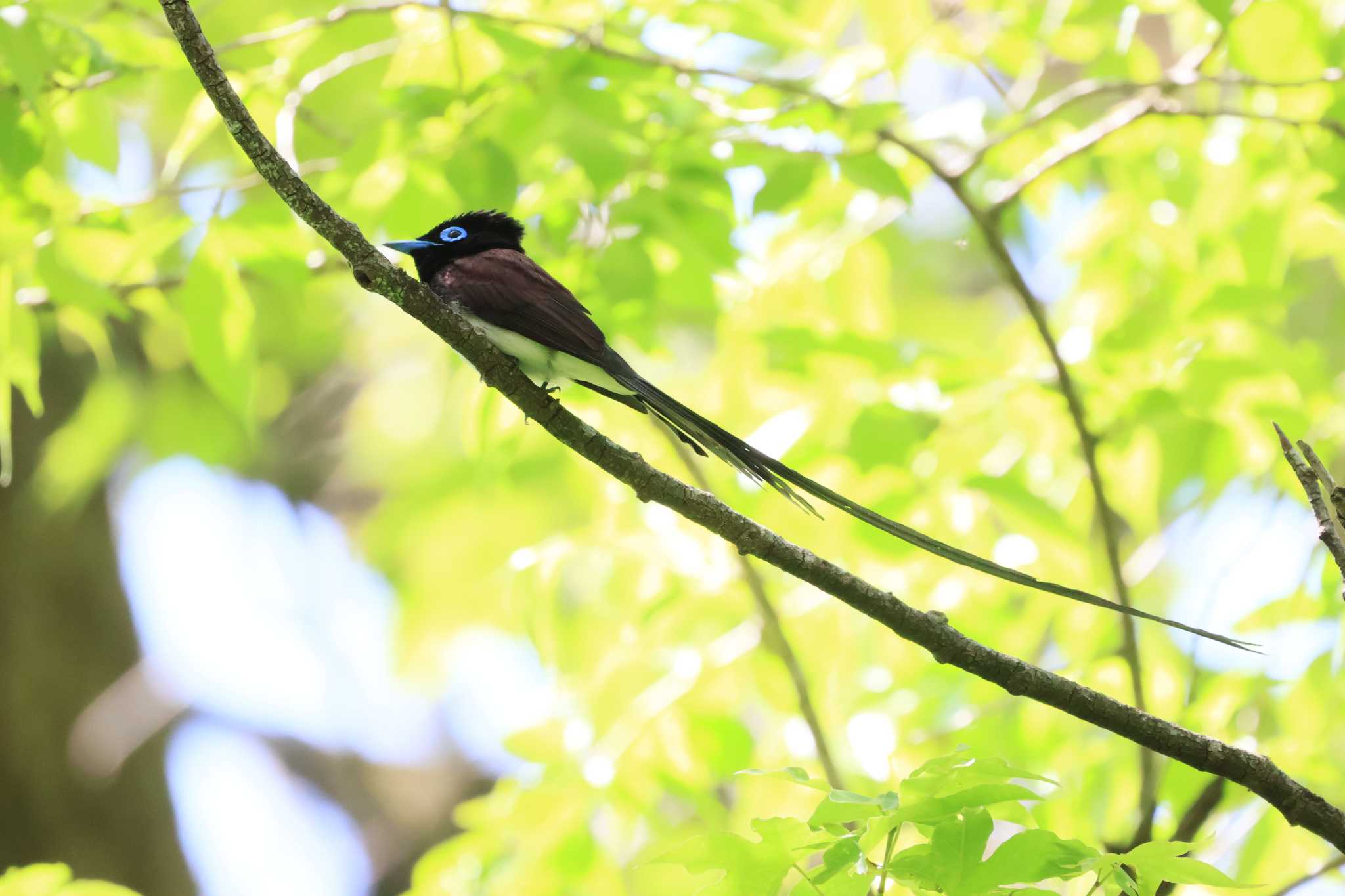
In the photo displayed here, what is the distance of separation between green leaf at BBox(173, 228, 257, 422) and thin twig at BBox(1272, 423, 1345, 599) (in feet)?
8.36

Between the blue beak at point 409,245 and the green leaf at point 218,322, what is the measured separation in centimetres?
47

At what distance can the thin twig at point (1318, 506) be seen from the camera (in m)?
2.01

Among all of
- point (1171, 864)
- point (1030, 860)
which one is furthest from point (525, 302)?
point (1171, 864)

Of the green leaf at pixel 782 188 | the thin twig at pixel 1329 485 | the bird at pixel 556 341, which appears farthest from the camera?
the green leaf at pixel 782 188

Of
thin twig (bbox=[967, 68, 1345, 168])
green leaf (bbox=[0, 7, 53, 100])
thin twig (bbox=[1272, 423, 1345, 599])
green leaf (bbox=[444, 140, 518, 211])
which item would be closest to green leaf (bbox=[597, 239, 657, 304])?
green leaf (bbox=[444, 140, 518, 211])

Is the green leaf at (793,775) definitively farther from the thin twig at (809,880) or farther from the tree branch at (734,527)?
the tree branch at (734,527)

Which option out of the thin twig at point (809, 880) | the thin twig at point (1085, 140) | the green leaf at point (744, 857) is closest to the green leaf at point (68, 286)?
the green leaf at point (744, 857)

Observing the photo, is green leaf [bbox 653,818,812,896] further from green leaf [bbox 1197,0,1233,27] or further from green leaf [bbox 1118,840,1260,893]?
green leaf [bbox 1197,0,1233,27]

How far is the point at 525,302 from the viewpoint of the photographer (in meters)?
2.92

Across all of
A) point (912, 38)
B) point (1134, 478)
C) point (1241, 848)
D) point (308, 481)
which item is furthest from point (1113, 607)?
point (308, 481)

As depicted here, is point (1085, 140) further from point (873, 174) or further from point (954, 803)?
point (954, 803)

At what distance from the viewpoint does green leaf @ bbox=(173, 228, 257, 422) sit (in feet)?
9.94

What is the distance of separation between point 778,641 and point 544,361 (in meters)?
1.11

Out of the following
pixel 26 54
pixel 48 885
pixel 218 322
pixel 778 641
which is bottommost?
pixel 48 885
